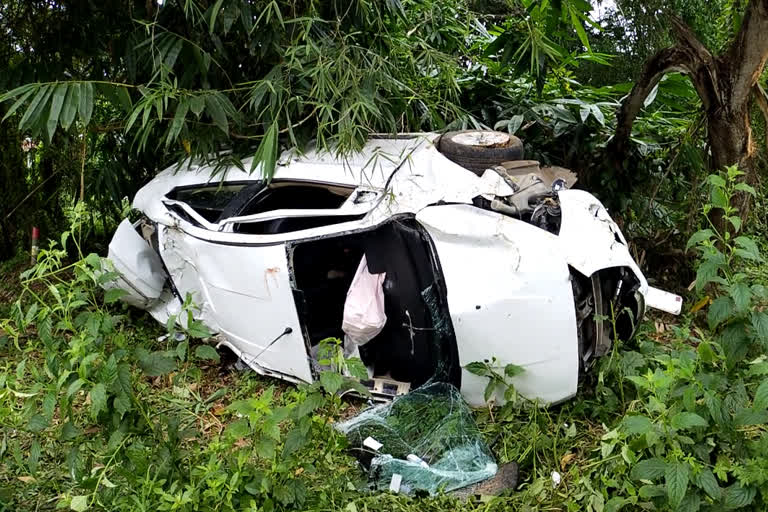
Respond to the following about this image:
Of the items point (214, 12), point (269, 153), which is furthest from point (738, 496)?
point (214, 12)

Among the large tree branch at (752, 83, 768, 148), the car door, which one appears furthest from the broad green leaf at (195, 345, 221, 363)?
the large tree branch at (752, 83, 768, 148)

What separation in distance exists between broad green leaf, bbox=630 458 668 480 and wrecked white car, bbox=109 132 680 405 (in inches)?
29.6

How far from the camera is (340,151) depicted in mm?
3438

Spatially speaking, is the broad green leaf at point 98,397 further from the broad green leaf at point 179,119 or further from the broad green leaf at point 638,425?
the broad green leaf at point 638,425

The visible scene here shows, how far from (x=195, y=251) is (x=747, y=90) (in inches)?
128

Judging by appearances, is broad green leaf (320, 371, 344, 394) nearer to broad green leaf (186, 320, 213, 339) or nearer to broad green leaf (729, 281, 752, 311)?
broad green leaf (186, 320, 213, 339)

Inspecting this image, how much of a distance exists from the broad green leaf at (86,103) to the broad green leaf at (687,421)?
9.37ft

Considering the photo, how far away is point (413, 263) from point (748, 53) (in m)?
2.33

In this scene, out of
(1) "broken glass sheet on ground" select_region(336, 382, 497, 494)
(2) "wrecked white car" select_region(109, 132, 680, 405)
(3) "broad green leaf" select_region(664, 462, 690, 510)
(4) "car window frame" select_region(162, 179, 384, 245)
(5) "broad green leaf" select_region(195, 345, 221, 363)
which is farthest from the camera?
(4) "car window frame" select_region(162, 179, 384, 245)

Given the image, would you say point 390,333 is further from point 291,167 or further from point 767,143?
point 767,143

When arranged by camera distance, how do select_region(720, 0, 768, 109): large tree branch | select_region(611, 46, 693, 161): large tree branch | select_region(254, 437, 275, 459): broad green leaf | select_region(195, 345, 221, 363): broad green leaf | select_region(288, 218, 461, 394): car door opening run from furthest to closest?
select_region(611, 46, 693, 161): large tree branch, select_region(720, 0, 768, 109): large tree branch, select_region(288, 218, 461, 394): car door opening, select_region(195, 345, 221, 363): broad green leaf, select_region(254, 437, 275, 459): broad green leaf

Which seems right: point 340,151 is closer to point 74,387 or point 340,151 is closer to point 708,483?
point 74,387

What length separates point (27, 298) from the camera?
15.3 ft

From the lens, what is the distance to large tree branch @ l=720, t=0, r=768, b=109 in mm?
3697
